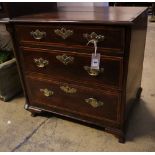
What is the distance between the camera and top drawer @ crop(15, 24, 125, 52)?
1.00m

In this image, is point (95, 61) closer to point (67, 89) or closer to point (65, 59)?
point (65, 59)

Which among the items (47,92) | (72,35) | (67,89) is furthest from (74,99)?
(72,35)

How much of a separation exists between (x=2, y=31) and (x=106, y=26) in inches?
48.4

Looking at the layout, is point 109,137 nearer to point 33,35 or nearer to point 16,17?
point 33,35

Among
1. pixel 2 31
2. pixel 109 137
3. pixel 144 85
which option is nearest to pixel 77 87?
pixel 109 137

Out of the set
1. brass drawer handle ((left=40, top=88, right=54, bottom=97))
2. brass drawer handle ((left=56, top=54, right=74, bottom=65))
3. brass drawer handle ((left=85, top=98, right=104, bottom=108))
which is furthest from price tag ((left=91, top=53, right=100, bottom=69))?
brass drawer handle ((left=40, top=88, right=54, bottom=97))

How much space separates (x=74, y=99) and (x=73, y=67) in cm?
23

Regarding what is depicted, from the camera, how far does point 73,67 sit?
120 centimetres

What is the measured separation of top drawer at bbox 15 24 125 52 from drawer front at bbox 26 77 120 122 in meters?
0.27

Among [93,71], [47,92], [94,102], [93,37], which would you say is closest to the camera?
[93,37]

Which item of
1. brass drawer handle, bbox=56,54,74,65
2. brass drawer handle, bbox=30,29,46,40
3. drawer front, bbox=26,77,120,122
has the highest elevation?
brass drawer handle, bbox=30,29,46,40

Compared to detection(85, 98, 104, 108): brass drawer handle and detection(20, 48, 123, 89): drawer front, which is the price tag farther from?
detection(85, 98, 104, 108): brass drawer handle

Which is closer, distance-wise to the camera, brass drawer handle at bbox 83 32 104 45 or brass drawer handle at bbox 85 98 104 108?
brass drawer handle at bbox 83 32 104 45

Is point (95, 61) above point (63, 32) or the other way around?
the other way around
